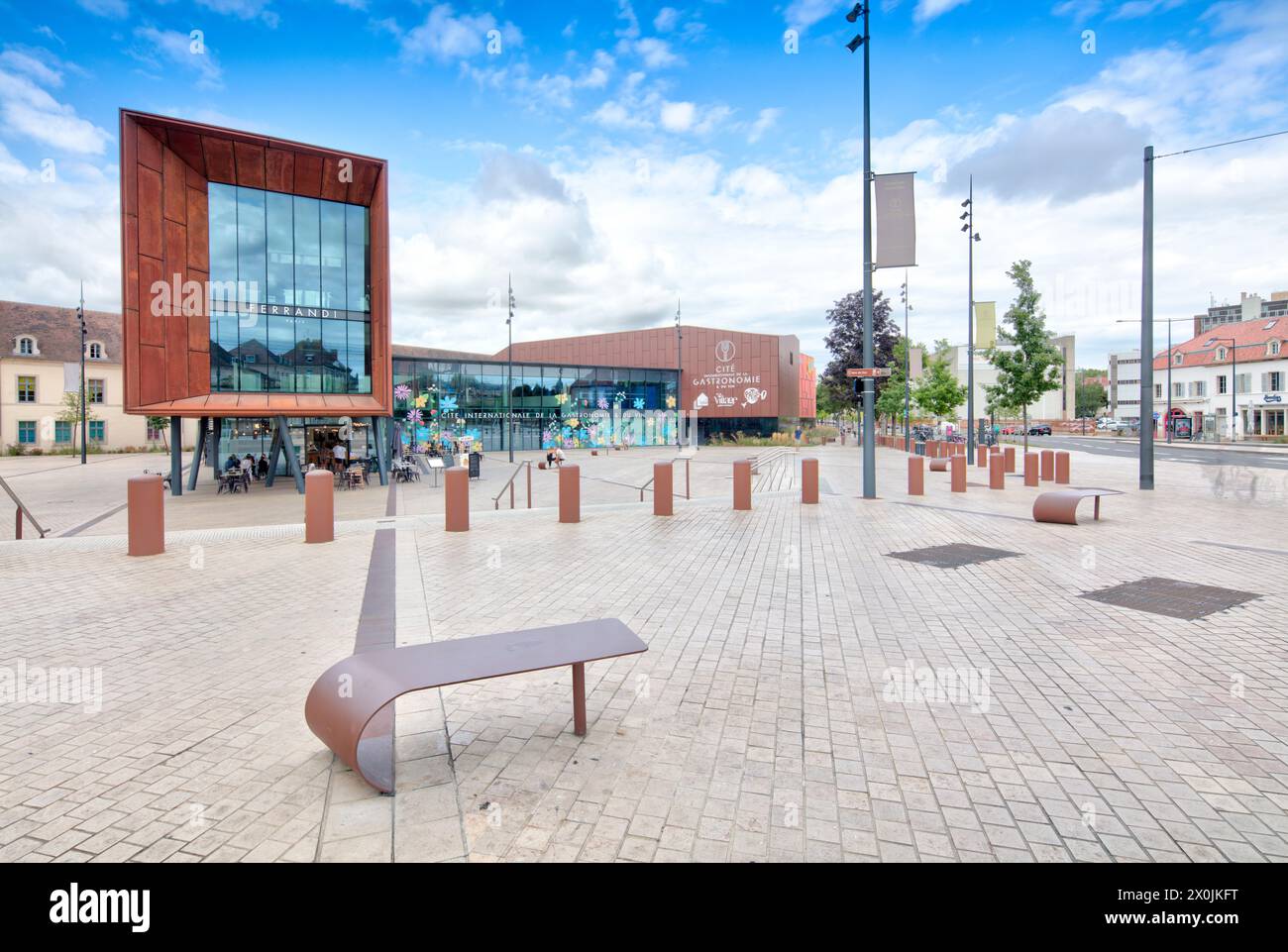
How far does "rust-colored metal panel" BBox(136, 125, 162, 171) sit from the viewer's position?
18.6 m

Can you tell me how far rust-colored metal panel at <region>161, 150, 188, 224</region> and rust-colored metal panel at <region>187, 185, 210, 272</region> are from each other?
0.20 meters

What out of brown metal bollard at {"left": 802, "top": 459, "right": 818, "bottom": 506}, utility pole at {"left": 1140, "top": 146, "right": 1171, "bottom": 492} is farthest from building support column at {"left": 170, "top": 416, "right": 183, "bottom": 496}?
utility pole at {"left": 1140, "top": 146, "right": 1171, "bottom": 492}

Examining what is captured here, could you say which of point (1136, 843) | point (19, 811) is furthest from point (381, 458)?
point (1136, 843)

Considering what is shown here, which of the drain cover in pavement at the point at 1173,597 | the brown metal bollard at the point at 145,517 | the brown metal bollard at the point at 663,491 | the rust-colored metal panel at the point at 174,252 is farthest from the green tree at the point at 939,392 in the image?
Answer: the brown metal bollard at the point at 145,517

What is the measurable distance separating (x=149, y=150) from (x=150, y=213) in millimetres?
1657

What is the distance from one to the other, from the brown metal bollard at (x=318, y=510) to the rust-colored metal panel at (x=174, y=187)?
1386 cm

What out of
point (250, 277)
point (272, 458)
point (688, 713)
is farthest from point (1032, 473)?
point (272, 458)

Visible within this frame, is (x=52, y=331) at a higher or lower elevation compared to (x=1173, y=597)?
higher

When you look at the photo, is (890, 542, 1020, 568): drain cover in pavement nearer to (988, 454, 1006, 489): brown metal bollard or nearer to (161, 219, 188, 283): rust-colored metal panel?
(988, 454, 1006, 489): brown metal bollard

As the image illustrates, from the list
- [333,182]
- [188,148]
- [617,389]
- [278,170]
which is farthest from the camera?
[617,389]

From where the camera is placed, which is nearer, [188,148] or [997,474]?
[997,474]

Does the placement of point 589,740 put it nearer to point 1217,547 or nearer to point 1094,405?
point 1217,547

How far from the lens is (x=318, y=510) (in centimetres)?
1127

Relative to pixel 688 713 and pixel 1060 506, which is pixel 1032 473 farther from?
pixel 688 713
